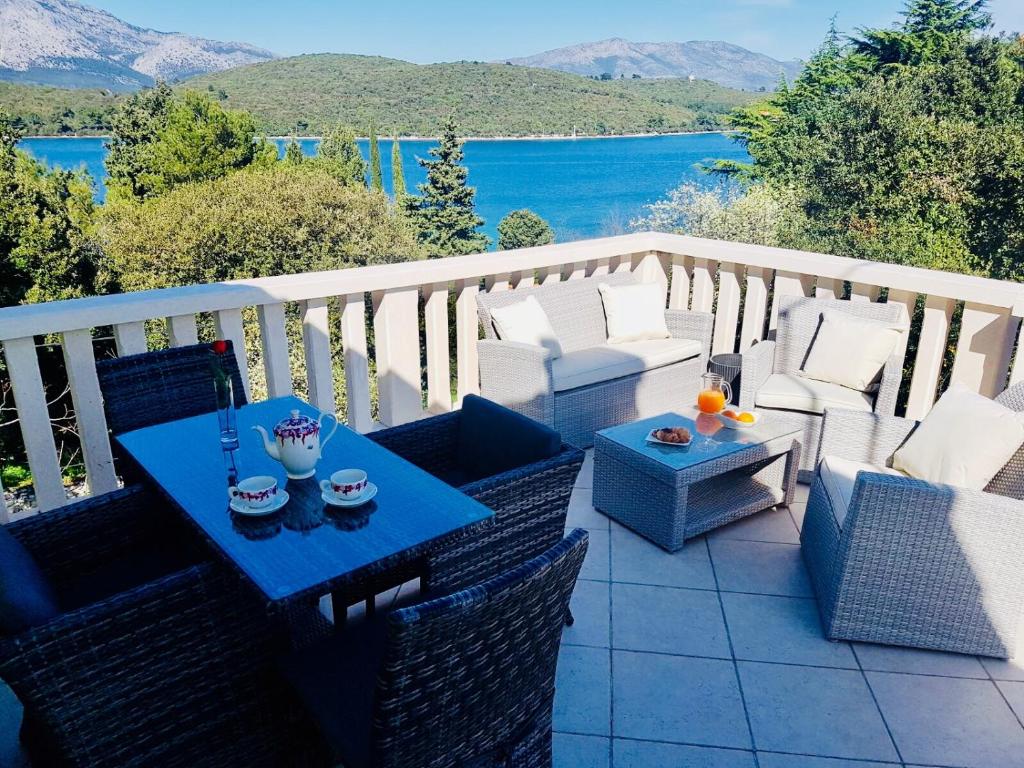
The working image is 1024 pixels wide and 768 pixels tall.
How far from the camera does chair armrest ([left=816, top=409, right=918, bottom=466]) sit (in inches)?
116

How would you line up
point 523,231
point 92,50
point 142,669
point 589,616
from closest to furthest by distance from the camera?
point 142,669, point 589,616, point 523,231, point 92,50

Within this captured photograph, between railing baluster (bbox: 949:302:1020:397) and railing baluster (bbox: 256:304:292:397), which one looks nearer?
railing baluster (bbox: 256:304:292:397)

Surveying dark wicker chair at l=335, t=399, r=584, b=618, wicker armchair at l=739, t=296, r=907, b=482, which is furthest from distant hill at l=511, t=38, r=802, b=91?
dark wicker chair at l=335, t=399, r=584, b=618

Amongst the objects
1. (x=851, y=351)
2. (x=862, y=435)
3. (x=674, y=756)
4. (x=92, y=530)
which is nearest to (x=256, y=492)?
(x=92, y=530)

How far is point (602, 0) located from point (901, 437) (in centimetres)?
5244

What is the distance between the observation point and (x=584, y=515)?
10.9 feet

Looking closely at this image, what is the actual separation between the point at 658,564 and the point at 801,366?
152 centimetres

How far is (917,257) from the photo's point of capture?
50.4 feet

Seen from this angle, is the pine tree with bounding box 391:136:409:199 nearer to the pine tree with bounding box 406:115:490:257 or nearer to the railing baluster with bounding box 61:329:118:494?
the pine tree with bounding box 406:115:490:257

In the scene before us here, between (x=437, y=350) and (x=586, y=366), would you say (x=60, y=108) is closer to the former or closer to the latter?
(x=437, y=350)

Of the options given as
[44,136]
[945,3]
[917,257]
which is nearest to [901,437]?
[917,257]

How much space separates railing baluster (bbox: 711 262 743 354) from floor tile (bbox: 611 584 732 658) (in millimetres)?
2235

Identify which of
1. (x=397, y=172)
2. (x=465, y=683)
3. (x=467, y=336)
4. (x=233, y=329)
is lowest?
(x=397, y=172)

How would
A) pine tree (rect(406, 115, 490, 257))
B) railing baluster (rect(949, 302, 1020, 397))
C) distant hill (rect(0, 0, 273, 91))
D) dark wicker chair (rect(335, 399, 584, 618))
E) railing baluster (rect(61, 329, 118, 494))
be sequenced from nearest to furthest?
dark wicker chair (rect(335, 399, 584, 618)) < railing baluster (rect(61, 329, 118, 494)) < railing baluster (rect(949, 302, 1020, 397)) < pine tree (rect(406, 115, 490, 257)) < distant hill (rect(0, 0, 273, 91))
